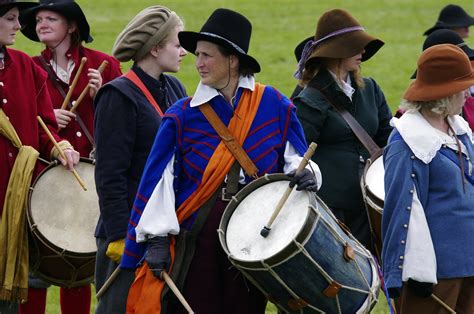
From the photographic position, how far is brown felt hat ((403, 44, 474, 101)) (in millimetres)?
7113

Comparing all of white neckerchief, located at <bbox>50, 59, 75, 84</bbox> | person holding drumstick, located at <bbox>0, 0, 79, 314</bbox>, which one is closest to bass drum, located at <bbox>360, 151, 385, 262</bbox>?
person holding drumstick, located at <bbox>0, 0, 79, 314</bbox>

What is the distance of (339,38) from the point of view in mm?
8555

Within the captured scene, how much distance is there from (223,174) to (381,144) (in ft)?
6.53

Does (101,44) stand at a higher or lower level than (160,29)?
lower

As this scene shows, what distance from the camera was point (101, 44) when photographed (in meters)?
21.8

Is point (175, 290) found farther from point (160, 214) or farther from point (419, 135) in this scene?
point (419, 135)

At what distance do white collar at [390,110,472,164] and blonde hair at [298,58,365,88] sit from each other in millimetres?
1392

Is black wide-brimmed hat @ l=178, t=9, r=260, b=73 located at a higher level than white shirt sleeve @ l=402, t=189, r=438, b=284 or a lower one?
higher

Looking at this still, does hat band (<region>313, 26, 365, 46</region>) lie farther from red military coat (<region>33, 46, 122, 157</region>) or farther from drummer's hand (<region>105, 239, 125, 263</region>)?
drummer's hand (<region>105, 239, 125, 263</region>)

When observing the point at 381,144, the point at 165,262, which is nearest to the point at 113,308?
the point at 165,262

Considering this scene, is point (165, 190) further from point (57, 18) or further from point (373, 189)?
point (57, 18)

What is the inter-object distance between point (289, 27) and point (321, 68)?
1587 centimetres

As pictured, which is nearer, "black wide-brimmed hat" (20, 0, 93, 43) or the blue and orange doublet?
the blue and orange doublet

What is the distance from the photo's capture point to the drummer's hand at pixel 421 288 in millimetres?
6977
